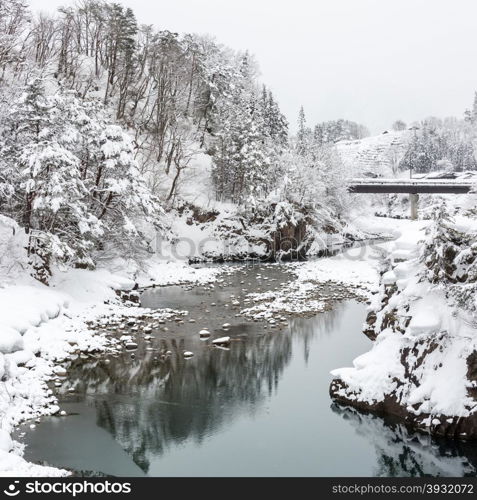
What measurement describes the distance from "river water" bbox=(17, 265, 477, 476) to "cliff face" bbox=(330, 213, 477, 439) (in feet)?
1.91

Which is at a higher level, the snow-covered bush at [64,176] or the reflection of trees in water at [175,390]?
the snow-covered bush at [64,176]

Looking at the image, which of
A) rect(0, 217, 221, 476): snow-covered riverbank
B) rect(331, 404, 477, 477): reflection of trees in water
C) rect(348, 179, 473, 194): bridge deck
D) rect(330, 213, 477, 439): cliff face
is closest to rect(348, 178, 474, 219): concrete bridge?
rect(348, 179, 473, 194): bridge deck

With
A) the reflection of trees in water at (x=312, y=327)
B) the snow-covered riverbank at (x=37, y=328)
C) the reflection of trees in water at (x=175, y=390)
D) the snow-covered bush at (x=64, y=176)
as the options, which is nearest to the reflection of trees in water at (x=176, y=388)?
the reflection of trees in water at (x=175, y=390)

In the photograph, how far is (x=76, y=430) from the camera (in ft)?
35.3

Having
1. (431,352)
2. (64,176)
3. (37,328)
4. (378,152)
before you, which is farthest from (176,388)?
(378,152)

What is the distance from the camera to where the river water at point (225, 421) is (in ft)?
32.6

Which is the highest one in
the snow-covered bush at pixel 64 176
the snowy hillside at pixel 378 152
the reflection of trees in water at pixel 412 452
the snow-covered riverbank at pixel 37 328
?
the snowy hillside at pixel 378 152

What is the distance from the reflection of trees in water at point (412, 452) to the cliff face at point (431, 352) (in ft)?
1.14

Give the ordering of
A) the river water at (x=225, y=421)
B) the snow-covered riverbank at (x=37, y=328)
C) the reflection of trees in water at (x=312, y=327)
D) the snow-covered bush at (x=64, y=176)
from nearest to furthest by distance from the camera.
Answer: the river water at (x=225, y=421)
the snow-covered riverbank at (x=37, y=328)
the reflection of trees in water at (x=312, y=327)
the snow-covered bush at (x=64, y=176)

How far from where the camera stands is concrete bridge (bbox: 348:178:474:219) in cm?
5462

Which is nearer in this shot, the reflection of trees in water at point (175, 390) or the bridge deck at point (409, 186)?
the reflection of trees in water at point (175, 390)

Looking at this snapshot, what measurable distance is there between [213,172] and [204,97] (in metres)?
11.9

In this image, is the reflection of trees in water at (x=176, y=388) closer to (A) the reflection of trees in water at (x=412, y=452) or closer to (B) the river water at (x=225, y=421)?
(B) the river water at (x=225, y=421)
